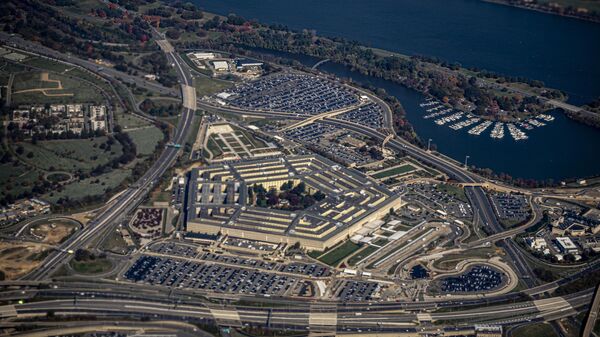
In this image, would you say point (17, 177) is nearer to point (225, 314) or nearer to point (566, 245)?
point (225, 314)

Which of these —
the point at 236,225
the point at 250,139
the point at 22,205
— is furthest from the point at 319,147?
the point at 22,205

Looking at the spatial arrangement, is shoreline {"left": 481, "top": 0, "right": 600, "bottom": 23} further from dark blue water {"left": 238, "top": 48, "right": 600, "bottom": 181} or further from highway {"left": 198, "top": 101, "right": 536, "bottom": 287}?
highway {"left": 198, "top": 101, "right": 536, "bottom": 287}

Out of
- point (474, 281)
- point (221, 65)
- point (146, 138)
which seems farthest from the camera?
point (221, 65)

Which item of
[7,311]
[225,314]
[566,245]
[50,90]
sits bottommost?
[7,311]

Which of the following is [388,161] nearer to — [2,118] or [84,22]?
[2,118]

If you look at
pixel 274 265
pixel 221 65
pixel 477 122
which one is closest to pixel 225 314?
pixel 274 265

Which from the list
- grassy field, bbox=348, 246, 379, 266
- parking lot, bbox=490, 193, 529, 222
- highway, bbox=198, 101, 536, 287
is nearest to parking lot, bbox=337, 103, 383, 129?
highway, bbox=198, 101, 536, 287
